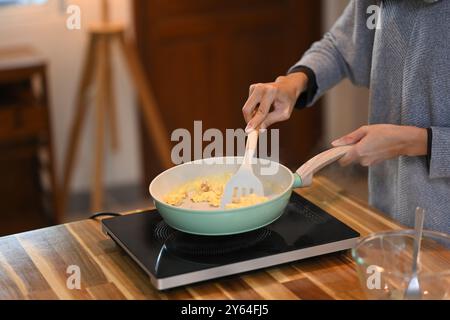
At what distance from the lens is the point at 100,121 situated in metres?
3.27

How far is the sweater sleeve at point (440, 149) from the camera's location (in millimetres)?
1528

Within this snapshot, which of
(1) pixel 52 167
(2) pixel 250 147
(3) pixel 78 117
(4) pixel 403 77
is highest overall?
(4) pixel 403 77

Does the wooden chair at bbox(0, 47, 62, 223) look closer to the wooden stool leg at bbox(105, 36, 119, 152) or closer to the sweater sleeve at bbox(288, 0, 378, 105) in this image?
the wooden stool leg at bbox(105, 36, 119, 152)

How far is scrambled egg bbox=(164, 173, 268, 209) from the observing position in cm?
145

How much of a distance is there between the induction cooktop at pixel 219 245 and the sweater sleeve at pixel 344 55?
43cm

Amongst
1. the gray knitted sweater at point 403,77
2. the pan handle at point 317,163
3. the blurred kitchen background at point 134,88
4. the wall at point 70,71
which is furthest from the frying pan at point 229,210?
the wall at point 70,71

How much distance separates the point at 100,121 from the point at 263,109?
5.67 ft

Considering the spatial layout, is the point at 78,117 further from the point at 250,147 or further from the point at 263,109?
the point at 250,147

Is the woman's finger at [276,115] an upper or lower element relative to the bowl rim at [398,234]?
upper

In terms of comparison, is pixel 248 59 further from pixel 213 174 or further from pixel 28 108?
pixel 213 174

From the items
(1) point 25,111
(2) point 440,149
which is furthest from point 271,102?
(1) point 25,111

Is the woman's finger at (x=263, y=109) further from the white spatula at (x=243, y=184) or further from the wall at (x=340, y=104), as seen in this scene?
the wall at (x=340, y=104)

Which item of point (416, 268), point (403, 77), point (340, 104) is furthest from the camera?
point (340, 104)

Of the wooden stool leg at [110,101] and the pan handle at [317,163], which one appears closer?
the pan handle at [317,163]
